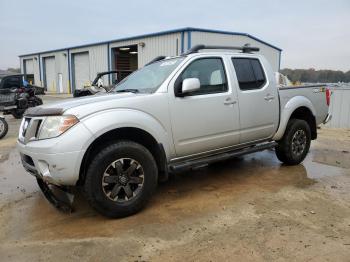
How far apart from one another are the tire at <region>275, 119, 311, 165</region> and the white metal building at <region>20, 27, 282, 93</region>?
712 cm

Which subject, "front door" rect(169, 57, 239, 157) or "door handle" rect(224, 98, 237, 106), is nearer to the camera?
"front door" rect(169, 57, 239, 157)

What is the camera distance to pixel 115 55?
98.0 ft

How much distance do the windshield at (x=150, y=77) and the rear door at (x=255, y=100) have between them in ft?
3.36

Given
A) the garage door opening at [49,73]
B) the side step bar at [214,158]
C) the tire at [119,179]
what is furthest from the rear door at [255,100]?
the garage door opening at [49,73]

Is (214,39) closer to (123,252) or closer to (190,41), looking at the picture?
(190,41)

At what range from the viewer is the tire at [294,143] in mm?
5629

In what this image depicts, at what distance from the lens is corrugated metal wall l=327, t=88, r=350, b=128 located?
1212cm

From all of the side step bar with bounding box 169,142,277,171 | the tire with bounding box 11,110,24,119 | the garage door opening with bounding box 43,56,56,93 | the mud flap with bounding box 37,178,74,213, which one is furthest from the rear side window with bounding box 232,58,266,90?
the garage door opening with bounding box 43,56,56,93

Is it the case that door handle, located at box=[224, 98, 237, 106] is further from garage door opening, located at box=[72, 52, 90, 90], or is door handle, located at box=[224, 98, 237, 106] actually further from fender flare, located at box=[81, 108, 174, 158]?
garage door opening, located at box=[72, 52, 90, 90]

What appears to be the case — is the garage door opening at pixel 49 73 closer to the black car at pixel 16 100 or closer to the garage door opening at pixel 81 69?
the garage door opening at pixel 81 69

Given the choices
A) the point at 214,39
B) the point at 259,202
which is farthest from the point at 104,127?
the point at 214,39

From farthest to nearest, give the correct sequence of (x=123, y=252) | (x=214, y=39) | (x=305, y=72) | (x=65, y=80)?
1. (x=65, y=80)
2. (x=214, y=39)
3. (x=305, y=72)
4. (x=123, y=252)

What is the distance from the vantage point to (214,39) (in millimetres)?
21672

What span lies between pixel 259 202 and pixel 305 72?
13077mm
